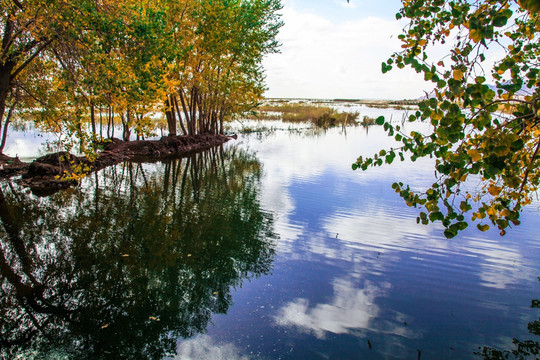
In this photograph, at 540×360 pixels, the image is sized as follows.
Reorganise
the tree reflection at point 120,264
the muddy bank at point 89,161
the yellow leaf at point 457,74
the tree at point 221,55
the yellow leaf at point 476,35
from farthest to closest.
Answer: the tree at point 221,55 → the muddy bank at point 89,161 → the tree reflection at point 120,264 → the yellow leaf at point 457,74 → the yellow leaf at point 476,35

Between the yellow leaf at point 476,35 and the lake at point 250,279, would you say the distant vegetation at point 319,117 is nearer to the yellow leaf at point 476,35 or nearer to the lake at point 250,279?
the lake at point 250,279

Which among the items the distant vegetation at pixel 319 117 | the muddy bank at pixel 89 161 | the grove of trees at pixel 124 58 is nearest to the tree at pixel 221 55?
the grove of trees at pixel 124 58

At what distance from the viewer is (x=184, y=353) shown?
514cm

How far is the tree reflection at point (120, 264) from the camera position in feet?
17.8

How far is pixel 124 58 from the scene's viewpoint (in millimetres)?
9891

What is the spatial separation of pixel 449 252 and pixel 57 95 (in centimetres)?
1792

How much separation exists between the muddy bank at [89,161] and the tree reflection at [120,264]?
1.19m

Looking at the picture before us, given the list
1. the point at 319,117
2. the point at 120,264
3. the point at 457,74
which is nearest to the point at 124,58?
the point at 120,264

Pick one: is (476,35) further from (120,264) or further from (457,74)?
(120,264)

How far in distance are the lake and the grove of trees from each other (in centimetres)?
303

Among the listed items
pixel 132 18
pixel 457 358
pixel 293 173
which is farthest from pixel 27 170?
pixel 457 358

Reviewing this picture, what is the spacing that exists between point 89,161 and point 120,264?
8.00 metres

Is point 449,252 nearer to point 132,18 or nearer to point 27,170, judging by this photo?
point 132,18

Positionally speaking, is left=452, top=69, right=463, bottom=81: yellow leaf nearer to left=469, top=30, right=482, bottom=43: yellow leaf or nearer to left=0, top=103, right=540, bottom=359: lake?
left=469, top=30, right=482, bottom=43: yellow leaf
